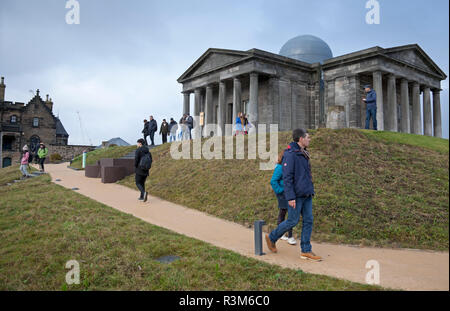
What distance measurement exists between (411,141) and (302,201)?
1047cm

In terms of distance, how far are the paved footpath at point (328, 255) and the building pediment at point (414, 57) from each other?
21.7 m

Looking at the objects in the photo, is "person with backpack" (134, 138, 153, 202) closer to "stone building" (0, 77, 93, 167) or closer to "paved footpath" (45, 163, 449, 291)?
"paved footpath" (45, 163, 449, 291)

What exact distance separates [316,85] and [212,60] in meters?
9.52

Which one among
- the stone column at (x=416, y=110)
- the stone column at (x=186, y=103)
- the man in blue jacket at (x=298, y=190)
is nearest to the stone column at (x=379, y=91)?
the stone column at (x=416, y=110)

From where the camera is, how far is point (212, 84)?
28.3 m

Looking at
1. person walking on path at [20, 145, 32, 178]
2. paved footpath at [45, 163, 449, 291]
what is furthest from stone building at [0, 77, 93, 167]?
paved footpath at [45, 163, 449, 291]

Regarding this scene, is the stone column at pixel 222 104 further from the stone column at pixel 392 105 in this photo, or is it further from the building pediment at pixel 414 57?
the stone column at pixel 392 105

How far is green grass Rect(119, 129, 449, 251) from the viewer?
7.20m

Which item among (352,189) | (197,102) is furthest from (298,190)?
(197,102)

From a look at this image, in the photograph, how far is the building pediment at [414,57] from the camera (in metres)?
24.4

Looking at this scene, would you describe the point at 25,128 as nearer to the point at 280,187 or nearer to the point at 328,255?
the point at 280,187

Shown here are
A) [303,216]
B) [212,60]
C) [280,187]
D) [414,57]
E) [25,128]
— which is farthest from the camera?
[25,128]

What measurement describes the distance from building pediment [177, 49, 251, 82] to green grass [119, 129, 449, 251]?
13153 millimetres

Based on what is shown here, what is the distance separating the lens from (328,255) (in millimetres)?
5773
